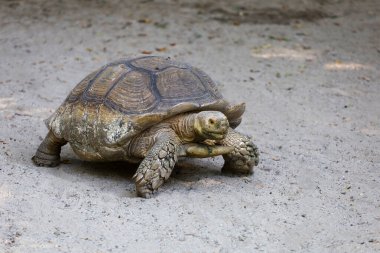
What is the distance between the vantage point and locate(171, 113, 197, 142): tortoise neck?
193 inches

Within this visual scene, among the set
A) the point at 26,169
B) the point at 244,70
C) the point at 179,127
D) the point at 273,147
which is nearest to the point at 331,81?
the point at 244,70

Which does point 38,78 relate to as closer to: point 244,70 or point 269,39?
point 244,70

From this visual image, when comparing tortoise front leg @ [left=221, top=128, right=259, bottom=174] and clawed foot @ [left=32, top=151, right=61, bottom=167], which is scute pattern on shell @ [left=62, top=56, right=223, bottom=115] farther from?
clawed foot @ [left=32, top=151, right=61, bottom=167]

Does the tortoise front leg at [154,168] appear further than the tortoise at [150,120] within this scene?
No

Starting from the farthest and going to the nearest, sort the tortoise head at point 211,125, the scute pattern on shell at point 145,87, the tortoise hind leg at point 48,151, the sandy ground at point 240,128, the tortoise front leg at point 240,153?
1. the tortoise hind leg at point 48,151
2. the tortoise front leg at point 240,153
3. the scute pattern on shell at point 145,87
4. the tortoise head at point 211,125
5. the sandy ground at point 240,128

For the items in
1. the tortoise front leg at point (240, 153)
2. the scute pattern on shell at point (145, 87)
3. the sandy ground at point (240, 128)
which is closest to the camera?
the sandy ground at point (240, 128)

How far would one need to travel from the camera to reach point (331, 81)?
7.89m

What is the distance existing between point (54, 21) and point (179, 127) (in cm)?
570

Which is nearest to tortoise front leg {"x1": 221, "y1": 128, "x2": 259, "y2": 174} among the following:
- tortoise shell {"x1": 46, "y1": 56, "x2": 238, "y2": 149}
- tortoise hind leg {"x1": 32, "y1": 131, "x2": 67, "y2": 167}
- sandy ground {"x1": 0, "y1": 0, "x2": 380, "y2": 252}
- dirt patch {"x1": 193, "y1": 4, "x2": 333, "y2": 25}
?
sandy ground {"x1": 0, "y1": 0, "x2": 380, "y2": 252}

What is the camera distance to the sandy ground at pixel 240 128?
162 inches

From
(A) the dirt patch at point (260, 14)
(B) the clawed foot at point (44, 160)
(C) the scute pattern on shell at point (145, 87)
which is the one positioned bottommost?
(B) the clawed foot at point (44, 160)

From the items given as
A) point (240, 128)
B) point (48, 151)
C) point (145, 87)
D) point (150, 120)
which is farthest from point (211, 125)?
point (240, 128)

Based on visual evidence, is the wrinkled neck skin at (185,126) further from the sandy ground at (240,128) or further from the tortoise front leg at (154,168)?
the sandy ground at (240,128)

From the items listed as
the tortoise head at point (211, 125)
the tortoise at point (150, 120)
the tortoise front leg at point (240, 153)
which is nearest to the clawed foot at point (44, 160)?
the tortoise at point (150, 120)
